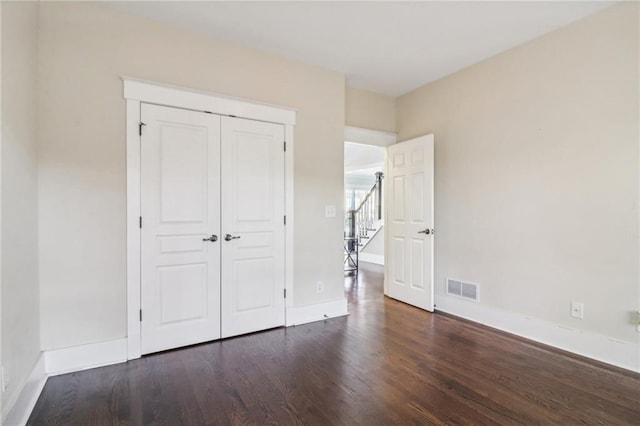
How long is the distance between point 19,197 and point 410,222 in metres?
3.66

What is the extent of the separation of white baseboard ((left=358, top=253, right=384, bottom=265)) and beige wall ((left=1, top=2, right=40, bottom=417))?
5824 mm

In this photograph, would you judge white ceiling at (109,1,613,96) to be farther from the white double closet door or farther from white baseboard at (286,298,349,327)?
white baseboard at (286,298,349,327)

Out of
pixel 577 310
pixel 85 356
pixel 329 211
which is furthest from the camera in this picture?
pixel 329 211

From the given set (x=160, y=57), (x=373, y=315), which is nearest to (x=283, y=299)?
(x=373, y=315)

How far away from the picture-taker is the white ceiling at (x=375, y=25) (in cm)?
248

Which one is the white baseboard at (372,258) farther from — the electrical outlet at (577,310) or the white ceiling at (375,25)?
the white ceiling at (375,25)

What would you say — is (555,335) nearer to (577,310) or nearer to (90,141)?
(577,310)

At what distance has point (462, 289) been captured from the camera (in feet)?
11.8

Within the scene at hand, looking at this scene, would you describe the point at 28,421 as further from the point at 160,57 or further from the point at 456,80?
the point at 456,80

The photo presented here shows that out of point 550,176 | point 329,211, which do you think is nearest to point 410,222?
point 329,211

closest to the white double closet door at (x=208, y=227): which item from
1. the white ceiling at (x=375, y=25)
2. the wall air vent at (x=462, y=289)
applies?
the white ceiling at (x=375, y=25)

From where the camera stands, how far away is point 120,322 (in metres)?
2.52

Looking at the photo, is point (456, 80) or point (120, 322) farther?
point (456, 80)

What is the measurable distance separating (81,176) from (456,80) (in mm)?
3887
